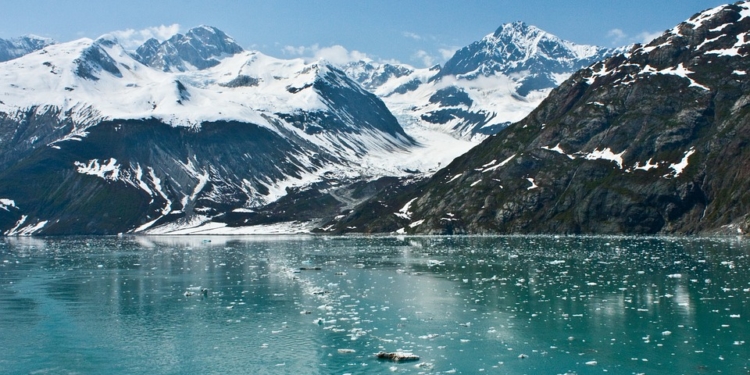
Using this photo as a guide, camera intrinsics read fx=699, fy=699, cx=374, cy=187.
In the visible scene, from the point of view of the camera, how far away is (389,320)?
53781mm

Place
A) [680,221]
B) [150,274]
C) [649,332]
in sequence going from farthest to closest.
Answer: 1. [680,221]
2. [150,274]
3. [649,332]

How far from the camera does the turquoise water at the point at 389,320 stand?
136ft

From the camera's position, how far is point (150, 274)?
93625mm

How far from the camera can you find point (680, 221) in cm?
18562

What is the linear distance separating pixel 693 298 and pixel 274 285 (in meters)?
41.9

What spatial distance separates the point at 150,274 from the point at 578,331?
2491 inches

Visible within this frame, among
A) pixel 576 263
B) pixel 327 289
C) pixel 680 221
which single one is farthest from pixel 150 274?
pixel 680 221

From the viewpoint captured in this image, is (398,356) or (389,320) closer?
(398,356)

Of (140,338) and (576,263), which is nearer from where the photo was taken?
(140,338)

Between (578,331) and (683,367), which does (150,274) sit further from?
(683,367)

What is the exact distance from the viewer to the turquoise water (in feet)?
136

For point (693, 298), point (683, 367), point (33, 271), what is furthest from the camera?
point (33, 271)

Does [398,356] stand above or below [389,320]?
below

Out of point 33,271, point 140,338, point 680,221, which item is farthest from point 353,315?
point 680,221
